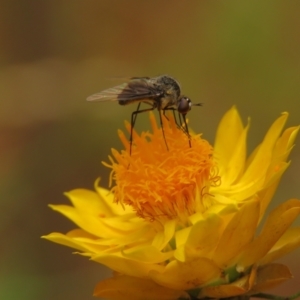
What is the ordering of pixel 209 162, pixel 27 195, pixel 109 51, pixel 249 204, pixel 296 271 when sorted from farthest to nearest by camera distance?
pixel 109 51 < pixel 27 195 < pixel 296 271 < pixel 209 162 < pixel 249 204

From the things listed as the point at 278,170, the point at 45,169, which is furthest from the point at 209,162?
the point at 45,169

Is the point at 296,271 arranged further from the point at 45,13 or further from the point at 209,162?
the point at 45,13

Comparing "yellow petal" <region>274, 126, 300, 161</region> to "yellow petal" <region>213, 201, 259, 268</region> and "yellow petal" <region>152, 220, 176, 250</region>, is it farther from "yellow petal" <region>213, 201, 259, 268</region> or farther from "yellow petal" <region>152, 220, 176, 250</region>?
"yellow petal" <region>152, 220, 176, 250</region>

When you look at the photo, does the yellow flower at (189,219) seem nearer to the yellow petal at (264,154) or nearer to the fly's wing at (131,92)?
the yellow petal at (264,154)

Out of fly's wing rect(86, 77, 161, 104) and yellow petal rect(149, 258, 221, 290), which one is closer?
yellow petal rect(149, 258, 221, 290)

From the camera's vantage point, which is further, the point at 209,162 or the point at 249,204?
the point at 209,162

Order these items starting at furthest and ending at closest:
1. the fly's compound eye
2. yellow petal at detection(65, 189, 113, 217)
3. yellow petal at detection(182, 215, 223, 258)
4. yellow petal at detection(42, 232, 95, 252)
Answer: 1. yellow petal at detection(65, 189, 113, 217)
2. the fly's compound eye
3. yellow petal at detection(42, 232, 95, 252)
4. yellow petal at detection(182, 215, 223, 258)

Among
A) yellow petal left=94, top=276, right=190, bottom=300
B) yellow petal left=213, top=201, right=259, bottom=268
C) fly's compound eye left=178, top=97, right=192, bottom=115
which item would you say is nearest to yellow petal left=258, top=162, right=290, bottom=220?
yellow petal left=213, top=201, right=259, bottom=268

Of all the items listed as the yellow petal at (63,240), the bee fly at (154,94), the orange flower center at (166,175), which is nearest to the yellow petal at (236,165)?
the orange flower center at (166,175)
